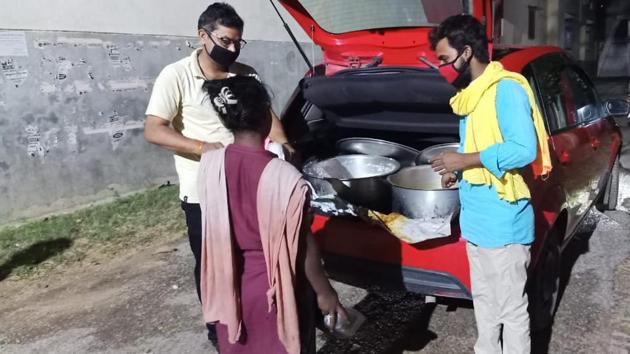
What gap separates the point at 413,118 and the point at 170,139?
Answer: 5.92 ft

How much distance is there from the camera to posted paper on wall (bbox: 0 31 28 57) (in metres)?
5.34

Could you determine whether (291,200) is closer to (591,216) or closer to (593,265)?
(593,265)

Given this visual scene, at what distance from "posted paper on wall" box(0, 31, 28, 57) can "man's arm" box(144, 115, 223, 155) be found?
384 cm

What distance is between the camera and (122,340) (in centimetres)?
325

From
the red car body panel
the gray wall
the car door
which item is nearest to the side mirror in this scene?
the red car body panel

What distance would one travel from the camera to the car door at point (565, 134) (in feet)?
10.1

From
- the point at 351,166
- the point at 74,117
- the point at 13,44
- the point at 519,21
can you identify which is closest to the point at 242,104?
the point at 351,166

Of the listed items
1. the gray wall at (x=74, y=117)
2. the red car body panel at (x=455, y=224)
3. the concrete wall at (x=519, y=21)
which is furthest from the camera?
the concrete wall at (x=519, y=21)

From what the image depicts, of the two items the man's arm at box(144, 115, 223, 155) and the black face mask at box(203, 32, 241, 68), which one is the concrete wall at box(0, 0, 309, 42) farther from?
the man's arm at box(144, 115, 223, 155)

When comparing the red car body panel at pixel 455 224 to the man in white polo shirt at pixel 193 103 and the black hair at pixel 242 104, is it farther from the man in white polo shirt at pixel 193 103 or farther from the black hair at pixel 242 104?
the black hair at pixel 242 104

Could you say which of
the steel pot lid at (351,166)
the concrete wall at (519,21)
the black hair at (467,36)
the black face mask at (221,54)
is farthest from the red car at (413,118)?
the concrete wall at (519,21)

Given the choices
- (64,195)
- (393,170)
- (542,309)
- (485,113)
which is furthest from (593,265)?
(64,195)

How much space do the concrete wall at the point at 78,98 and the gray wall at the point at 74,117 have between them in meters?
0.01

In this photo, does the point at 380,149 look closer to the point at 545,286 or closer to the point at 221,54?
the point at 545,286
